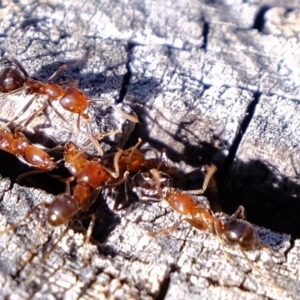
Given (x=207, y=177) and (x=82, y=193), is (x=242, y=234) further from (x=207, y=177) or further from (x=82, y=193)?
(x=82, y=193)

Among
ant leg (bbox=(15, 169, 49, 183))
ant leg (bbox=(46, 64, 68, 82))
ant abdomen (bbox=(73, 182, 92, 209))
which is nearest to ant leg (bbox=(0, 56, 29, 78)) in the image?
ant leg (bbox=(46, 64, 68, 82))

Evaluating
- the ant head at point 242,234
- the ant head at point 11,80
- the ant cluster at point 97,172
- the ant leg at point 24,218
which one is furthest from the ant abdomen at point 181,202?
the ant head at point 11,80

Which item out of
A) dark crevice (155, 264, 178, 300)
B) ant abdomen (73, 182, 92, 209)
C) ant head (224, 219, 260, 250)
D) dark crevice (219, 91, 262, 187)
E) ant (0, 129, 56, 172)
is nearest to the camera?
dark crevice (155, 264, 178, 300)

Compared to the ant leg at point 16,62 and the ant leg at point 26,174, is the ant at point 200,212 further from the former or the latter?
the ant leg at point 16,62

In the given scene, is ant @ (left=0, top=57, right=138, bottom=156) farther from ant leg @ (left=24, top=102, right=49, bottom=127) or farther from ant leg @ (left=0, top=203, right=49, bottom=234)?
ant leg @ (left=0, top=203, right=49, bottom=234)

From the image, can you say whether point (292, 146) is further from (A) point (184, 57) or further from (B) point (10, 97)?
(B) point (10, 97)

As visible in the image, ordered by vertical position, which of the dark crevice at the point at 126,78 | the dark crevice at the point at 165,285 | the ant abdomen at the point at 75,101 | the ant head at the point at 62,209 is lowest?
the dark crevice at the point at 165,285
